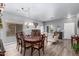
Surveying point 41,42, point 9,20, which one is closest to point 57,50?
point 41,42

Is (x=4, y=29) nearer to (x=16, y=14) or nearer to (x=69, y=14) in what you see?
(x=16, y=14)

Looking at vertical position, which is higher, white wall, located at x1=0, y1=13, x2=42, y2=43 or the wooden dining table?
white wall, located at x1=0, y1=13, x2=42, y2=43

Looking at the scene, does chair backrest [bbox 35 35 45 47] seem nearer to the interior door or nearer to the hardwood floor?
the hardwood floor

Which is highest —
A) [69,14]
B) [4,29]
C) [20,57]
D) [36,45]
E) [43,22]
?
[69,14]

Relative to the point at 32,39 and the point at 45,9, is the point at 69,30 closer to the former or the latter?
the point at 45,9

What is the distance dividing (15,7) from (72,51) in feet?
4.11

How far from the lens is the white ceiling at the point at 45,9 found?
6.12ft

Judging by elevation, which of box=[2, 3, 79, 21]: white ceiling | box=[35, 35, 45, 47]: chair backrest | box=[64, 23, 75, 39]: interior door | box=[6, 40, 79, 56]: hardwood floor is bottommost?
box=[6, 40, 79, 56]: hardwood floor

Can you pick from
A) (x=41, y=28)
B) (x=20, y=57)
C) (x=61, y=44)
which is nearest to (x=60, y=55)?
(x=61, y=44)

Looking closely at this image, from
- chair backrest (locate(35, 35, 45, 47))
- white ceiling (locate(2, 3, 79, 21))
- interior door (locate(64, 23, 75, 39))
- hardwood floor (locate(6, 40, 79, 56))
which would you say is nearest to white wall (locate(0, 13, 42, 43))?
white ceiling (locate(2, 3, 79, 21))

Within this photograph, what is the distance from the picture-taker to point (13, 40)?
186 centimetres

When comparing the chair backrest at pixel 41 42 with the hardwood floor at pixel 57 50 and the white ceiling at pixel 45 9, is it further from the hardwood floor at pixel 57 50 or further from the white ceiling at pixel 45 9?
the white ceiling at pixel 45 9

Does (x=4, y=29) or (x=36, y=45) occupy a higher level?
(x=4, y=29)

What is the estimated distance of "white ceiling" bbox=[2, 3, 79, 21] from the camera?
6.12 feet
